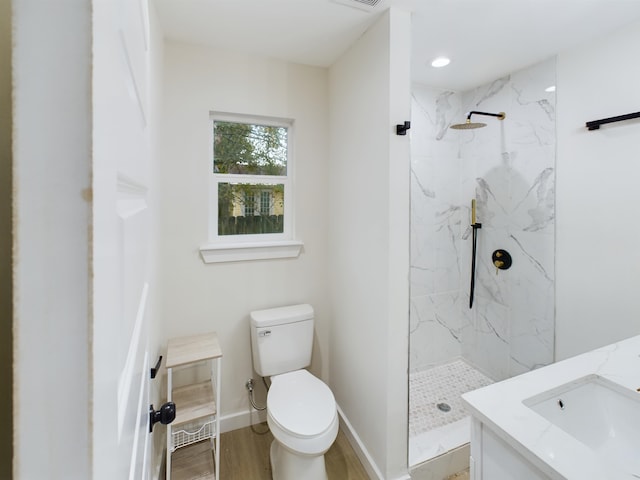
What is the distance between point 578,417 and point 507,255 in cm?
149

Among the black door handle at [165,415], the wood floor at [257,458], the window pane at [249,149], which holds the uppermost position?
the window pane at [249,149]

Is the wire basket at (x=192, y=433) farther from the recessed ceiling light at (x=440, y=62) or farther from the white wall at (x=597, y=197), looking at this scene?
the recessed ceiling light at (x=440, y=62)

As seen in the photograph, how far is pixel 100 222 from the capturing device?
21 centimetres

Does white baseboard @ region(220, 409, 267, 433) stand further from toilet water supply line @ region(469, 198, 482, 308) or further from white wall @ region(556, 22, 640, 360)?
white wall @ region(556, 22, 640, 360)

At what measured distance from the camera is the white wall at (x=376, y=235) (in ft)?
4.91

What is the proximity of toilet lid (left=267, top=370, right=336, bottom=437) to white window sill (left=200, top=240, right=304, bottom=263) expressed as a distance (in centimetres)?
78

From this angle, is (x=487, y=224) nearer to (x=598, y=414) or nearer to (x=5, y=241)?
(x=598, y=414)

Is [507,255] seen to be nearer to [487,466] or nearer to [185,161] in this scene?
[487,466]

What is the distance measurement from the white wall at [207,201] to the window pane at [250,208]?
138 millimetres

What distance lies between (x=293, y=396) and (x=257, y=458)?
51cm

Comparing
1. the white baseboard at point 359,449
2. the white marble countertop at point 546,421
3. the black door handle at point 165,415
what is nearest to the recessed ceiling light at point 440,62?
the white marble countertop at point 546,421

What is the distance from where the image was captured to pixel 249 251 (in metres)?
1.99

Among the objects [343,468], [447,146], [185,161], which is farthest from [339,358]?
[447,146]

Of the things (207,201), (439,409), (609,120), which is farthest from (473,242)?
(207,201)
